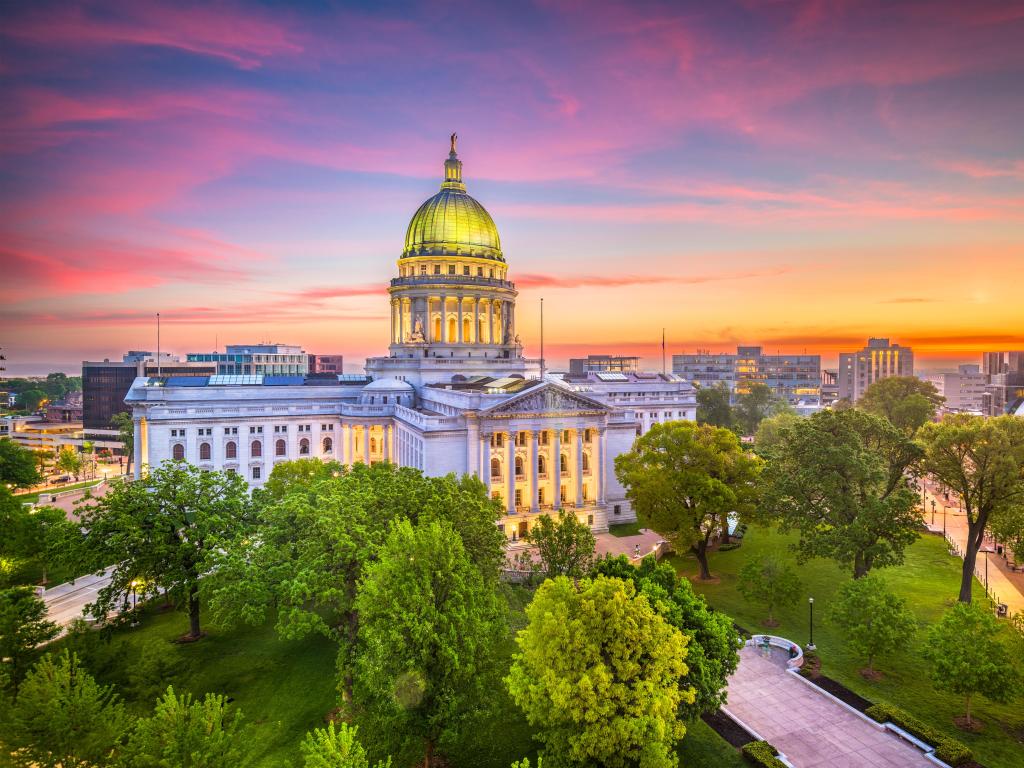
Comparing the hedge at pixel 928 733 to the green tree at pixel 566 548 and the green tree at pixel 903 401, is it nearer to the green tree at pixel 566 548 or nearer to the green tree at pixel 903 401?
the green tree at pixel 566 548

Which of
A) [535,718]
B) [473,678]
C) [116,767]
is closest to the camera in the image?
[116,767]

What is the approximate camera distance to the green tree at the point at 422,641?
24625mm

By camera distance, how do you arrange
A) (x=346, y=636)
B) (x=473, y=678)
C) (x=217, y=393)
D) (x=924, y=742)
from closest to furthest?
(x=473, y=678) → (x=924, y=742) → (x=346, y=636) → (x=217, y=393)

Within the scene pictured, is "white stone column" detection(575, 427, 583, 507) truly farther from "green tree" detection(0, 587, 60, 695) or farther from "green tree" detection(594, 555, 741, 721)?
"green tree" detection(0, 587, 60, 695)

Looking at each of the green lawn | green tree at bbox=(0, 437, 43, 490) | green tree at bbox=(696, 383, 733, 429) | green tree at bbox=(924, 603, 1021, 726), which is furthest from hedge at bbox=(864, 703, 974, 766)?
green tree at bbox=(696, 383, 733, 429)

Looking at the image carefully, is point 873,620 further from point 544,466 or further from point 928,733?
point 544,466

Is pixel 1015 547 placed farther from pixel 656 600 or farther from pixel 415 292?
pixel 415 292

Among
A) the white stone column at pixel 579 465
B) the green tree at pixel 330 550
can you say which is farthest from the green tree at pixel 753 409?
the green tree at pixel 330 550

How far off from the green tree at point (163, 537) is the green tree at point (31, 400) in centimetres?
19516

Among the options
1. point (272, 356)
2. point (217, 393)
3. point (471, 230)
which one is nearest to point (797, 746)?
point (217, 393)

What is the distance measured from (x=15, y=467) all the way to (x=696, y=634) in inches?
3376

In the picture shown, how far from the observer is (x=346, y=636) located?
3266 cm

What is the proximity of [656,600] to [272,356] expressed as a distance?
16374cm

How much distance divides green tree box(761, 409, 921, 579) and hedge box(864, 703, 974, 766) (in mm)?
12789
